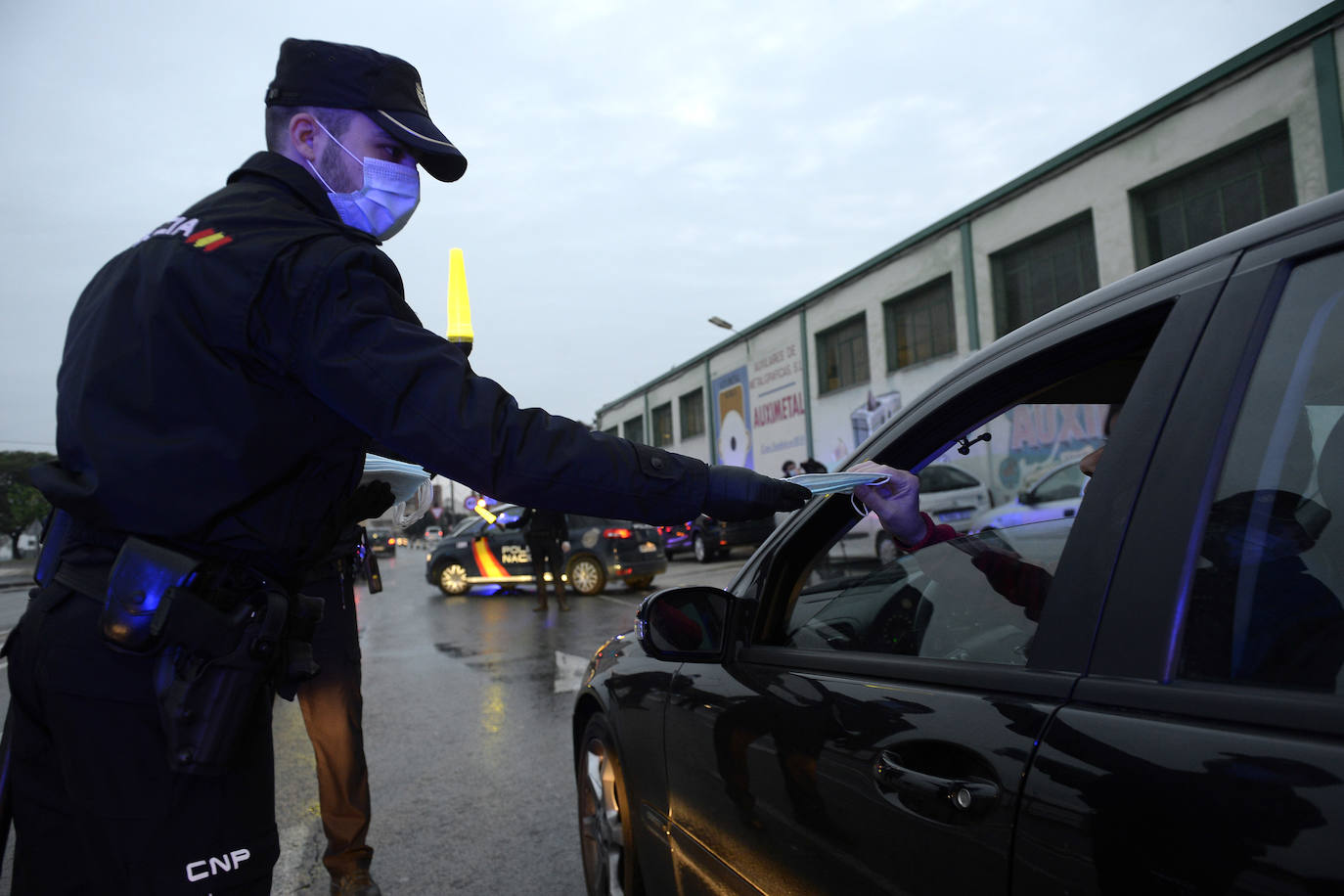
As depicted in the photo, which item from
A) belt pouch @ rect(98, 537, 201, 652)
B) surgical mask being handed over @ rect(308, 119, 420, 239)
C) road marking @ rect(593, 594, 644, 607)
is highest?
surgical mask being handed over @ rect(308, 119, 420, 239)

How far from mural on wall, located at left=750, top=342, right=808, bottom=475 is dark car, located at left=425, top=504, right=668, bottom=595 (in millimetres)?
10121

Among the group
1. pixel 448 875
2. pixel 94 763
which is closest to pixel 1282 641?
pixel 94 763

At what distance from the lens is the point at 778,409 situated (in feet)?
81.0

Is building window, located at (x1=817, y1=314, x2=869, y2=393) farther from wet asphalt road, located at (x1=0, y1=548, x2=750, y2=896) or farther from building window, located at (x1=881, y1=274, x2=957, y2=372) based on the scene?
wet asphalt road, located at (x1=0, y1=548, x2=750, y2=896)

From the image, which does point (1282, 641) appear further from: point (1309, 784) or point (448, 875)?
point (448, 875)

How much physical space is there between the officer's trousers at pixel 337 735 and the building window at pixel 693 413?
27.7 m

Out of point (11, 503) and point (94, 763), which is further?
point (11, 503)

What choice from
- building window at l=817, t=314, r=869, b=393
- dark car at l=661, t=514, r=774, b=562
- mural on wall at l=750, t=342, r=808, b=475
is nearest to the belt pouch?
dark car at l=661, t=514, r=774, b=562

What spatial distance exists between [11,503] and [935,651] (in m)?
77.3

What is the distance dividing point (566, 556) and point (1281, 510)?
12.6 m

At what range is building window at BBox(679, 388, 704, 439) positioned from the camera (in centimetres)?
3118

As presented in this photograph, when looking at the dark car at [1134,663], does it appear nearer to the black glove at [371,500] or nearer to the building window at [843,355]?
the black glove at [371,500]

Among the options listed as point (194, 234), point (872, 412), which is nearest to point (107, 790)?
point (194, 234)

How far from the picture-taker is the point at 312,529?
1.59 metres
